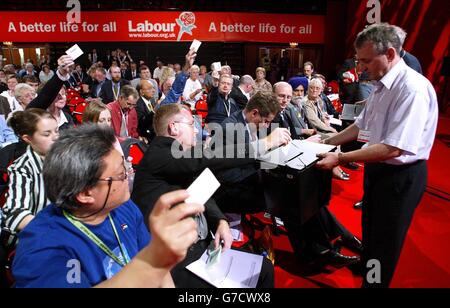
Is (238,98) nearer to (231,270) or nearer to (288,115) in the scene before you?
(288,115)

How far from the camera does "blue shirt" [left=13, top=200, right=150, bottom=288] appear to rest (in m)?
0.99

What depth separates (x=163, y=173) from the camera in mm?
1849

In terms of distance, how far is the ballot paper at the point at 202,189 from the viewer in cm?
89

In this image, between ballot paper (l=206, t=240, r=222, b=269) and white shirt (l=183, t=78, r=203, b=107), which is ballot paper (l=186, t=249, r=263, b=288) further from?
white shirt (l=183, t=78, r=203, b=107)

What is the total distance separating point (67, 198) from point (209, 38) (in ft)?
34.0

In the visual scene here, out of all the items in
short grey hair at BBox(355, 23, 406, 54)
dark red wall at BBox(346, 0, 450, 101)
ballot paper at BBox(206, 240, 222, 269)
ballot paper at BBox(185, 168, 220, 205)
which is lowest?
ballot paper at BBox(206, 240, 222, 269)

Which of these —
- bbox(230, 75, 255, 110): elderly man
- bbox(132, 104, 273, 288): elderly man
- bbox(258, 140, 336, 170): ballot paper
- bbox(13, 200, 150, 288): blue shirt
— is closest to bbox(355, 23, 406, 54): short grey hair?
bbox(258, 140, 336, 170): ballot paper

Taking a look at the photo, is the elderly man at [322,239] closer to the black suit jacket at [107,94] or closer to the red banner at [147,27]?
the black suit jacket at [107,94]

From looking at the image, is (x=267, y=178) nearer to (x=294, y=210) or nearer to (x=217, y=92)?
(x=294, y=210)

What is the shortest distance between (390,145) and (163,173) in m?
1.28

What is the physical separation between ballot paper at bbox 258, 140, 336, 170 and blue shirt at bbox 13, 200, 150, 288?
1057 mm

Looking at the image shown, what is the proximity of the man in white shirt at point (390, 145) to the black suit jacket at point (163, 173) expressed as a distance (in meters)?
0.78

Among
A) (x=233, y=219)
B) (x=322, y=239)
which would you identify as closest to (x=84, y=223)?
(x=233, y=219)
